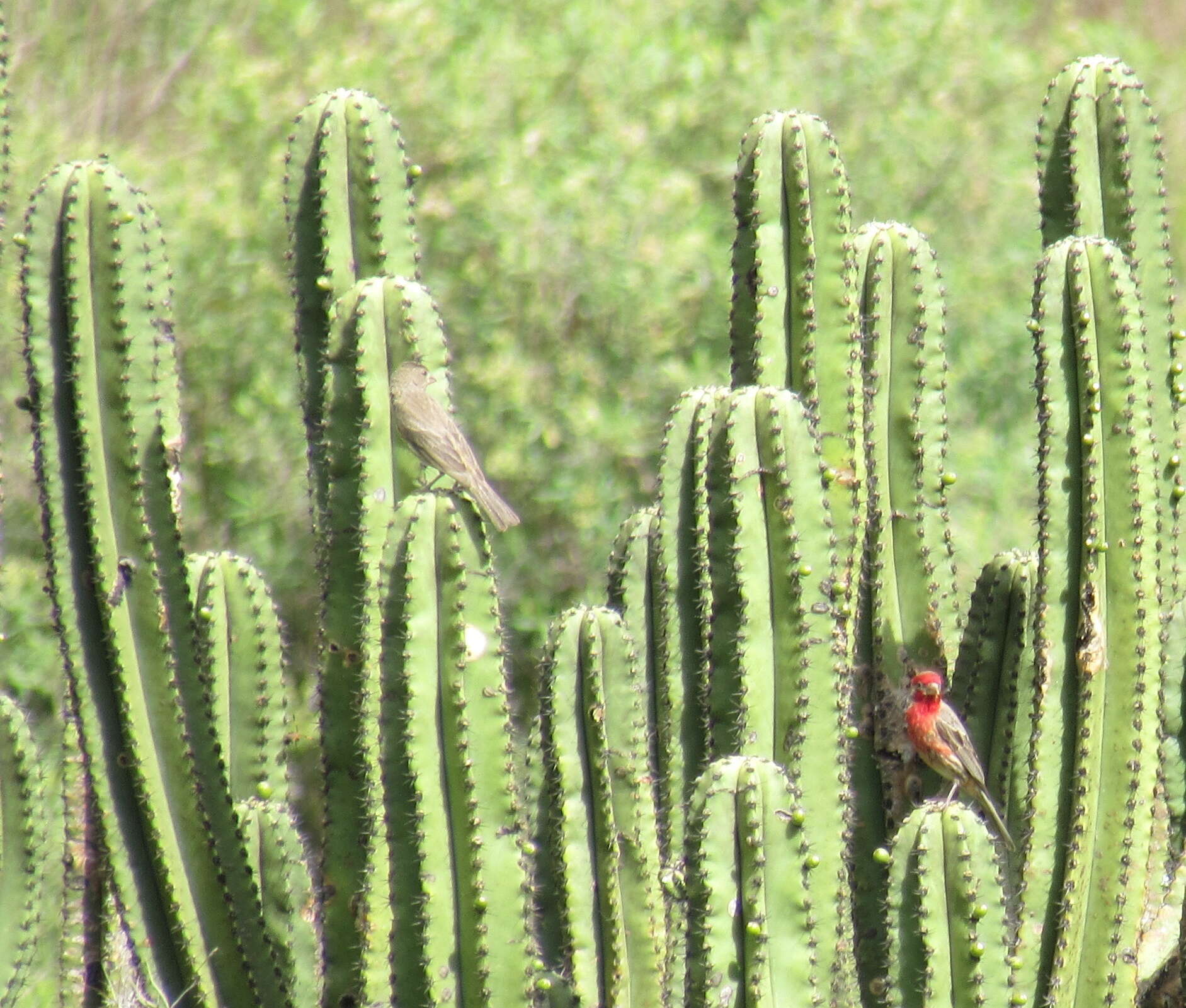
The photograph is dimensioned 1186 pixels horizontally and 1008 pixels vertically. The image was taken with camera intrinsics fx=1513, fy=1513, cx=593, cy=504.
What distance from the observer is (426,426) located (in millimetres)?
3225

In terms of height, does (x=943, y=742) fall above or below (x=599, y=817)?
above

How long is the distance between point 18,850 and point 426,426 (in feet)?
4.70

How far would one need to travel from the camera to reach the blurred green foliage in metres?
8.72

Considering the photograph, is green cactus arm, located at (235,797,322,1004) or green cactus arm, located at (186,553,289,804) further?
green cactus arm, located at (186,553,289,804)

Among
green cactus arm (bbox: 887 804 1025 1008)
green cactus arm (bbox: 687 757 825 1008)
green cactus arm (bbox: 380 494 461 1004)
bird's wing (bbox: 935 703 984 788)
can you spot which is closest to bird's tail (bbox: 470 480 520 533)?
green cactus arm (bbox: 380 494 461 1004)

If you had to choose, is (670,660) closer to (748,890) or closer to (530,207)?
(748,890)

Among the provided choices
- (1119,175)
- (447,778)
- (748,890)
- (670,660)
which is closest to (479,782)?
(447,778)

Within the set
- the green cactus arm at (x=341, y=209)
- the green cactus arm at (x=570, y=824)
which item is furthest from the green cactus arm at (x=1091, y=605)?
the green cactus arm at (x=341, y=209)

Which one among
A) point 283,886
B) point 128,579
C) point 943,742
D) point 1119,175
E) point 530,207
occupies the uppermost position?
point 530,207

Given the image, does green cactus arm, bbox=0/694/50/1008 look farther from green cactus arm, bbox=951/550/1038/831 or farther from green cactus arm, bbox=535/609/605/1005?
green cactus arm, bbox=951/550/1038/831

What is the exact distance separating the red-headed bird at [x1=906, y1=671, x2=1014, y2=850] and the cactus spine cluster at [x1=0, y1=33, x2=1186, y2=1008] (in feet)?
0.28

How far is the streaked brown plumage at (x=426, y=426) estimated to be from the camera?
321 cm

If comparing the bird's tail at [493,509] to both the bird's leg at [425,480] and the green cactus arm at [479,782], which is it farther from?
the green cactus arm at [479,782]

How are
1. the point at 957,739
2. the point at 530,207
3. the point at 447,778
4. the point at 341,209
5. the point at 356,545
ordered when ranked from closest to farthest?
the point at 447,778
the point at 356,545
the point at 957,739
the point at 341,209
the point at 530,207
